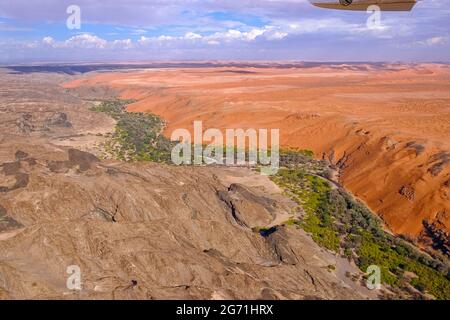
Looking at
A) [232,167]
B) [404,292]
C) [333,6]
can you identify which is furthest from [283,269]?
[232,167]

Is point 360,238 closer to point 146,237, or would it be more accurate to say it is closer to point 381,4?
point 146,237

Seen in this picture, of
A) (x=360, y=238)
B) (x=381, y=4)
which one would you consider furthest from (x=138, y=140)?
(x=381, y=4)

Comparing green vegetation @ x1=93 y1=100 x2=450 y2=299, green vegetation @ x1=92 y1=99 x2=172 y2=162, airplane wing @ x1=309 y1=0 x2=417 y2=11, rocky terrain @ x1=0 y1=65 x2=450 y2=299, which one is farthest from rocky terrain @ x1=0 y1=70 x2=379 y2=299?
green vegetation @ x1=92 y1=99 x2=172 y2=162

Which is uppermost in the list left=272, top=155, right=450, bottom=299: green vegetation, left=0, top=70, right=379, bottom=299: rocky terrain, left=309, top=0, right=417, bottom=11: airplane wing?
left=309, top=0, right=417, bottom=11: airplane wing

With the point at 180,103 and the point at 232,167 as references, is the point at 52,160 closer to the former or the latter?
the point at 232,167

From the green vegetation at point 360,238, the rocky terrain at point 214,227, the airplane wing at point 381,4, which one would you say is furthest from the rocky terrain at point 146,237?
the airplane wing at point 381,4

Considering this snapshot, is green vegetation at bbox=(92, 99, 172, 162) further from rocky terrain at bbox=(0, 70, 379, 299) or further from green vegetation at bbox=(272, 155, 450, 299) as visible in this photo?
green vegetation at bbox=(272, 155, 450, 299)

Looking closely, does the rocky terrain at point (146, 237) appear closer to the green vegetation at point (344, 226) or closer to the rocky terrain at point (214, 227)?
the rocky terrain at point (214, 227)
